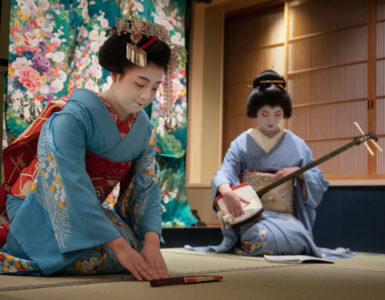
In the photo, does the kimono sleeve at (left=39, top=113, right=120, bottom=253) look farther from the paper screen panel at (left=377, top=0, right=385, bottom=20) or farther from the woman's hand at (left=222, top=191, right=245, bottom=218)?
the paper screen panel at (left=377, top=0, right=385, bottom=20)

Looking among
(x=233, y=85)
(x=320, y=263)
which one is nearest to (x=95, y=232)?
(x=320, y=263)

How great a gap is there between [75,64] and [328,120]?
9.45 feet

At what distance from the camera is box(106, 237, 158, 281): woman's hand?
2.23m

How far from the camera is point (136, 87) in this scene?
2471 millimetres

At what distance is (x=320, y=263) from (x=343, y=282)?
107 cm

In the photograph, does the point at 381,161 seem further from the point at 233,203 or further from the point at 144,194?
the point at 144,194

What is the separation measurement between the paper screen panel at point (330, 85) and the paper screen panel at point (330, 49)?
0.10 m

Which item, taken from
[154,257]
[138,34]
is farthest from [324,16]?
[154,257]

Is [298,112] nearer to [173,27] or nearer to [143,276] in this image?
[173,27]

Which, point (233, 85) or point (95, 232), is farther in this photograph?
point (233, 85)

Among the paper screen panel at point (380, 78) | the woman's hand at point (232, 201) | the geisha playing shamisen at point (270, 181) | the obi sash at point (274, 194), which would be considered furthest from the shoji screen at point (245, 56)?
the woman's hand at point (232, 201)

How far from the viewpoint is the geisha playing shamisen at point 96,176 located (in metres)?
2.26

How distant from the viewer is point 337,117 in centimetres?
604

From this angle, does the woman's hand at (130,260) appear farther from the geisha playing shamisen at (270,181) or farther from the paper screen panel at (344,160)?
the paper screen panel at (344,160)
